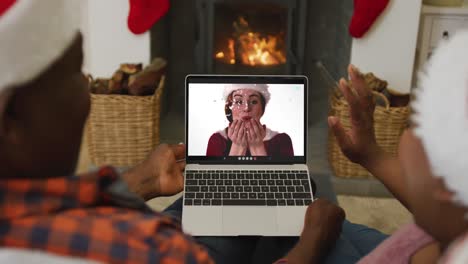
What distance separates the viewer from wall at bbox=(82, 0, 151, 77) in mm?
2461

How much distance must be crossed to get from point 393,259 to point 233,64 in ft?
6.05

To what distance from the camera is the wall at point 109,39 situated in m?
2.46

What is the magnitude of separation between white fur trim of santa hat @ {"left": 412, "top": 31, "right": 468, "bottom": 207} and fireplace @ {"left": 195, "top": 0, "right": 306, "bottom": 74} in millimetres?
1940

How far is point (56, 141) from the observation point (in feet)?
2.16

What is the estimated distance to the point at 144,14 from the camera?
244 cm

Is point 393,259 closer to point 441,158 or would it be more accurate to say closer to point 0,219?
point 441,158

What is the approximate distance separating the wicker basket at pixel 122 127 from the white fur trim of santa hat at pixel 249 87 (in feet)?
2.72

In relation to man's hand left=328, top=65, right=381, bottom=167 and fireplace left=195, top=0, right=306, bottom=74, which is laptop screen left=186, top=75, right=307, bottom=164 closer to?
man's hand left=328, top=65, right=381, bottom=167

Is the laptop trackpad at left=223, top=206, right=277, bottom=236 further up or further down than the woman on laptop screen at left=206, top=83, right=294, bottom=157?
further down

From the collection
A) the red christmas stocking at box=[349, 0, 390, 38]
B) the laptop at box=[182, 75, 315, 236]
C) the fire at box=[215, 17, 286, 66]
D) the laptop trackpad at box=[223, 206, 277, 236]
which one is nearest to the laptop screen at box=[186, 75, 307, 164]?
the laptop at box=[182, 75, 315, 236]

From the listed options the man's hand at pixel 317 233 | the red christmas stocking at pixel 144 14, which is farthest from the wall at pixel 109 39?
the man's hand at pixel 317 233

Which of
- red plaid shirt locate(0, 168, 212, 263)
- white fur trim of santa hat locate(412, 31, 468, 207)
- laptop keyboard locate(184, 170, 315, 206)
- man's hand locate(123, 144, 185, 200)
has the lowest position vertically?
laptop keyboard locate(184, 170, 315, 206)

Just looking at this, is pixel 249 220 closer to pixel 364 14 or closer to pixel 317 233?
pixel 317 233

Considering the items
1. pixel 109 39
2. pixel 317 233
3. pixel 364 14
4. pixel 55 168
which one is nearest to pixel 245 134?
pixel 317 233
